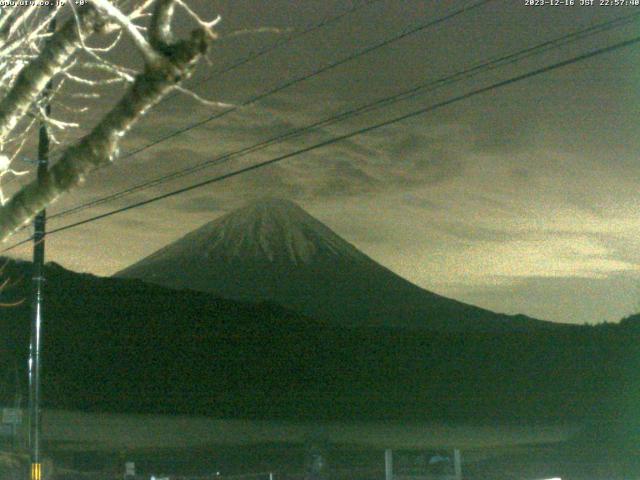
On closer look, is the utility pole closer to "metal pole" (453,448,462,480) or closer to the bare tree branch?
"metal pole" (453,448,462,480)

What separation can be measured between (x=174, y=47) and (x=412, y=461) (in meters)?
15.6

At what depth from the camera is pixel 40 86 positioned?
20.0ft

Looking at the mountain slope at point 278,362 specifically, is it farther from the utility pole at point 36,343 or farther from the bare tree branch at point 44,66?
the bare tree branch at point 44,66

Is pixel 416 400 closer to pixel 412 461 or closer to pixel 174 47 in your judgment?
pixel 412 461

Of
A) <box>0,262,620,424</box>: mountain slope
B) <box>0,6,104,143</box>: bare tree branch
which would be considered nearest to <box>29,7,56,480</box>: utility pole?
<box>0,6,104,143</box>: bare tree branch

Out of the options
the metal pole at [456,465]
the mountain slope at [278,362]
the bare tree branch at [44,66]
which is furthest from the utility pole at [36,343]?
the mountain slope at [278,362]

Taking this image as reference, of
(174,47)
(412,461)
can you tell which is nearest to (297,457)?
(412,461)

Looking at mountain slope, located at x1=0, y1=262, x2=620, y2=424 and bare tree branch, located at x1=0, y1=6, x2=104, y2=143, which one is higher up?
mountain slope, located at x1=0, y1=262, x2=620, y2=424

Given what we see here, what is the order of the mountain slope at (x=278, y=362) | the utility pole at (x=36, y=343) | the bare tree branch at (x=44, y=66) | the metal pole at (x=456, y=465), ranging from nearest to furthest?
the bare tree branch at (x=44, y=66), the metal pole at (x=456, y=465), the utility pole at (x=36, y=343), the mountain slope at (x=278, y=362)

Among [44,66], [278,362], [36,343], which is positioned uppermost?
[278,362]

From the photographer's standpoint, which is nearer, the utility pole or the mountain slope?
the utility pole

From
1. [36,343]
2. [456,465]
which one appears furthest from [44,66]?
[36,343]

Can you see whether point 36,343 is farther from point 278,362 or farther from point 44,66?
point 278,362

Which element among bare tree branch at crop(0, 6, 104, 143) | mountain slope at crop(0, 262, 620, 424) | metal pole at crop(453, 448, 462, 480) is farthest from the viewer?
mountain slope at crop(0, 262, 620, 424)
